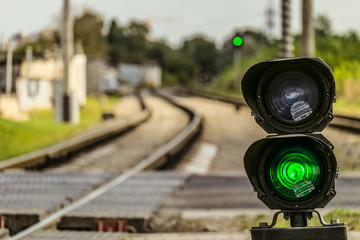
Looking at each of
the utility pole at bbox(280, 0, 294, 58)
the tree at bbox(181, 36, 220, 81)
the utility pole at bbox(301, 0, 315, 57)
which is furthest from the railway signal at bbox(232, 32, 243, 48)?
the tree at bbox(181, 36, 220, 81)

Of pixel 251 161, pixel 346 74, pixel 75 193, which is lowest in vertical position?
pixel 346 74

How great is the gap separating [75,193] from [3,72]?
27.9 meters

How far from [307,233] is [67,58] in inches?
830

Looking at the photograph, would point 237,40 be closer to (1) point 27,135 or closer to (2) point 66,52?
(1) point 27,135

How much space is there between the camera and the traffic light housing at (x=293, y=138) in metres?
3.94

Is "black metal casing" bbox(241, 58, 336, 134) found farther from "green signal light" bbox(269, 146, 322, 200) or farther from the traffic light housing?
"green signal light" bbox(269, 146, 322, 200)

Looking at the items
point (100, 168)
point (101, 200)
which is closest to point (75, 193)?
point (101, 200)

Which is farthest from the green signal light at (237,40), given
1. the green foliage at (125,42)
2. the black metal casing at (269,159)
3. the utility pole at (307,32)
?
the green foliage at (125,42)

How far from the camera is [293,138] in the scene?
3982 mm

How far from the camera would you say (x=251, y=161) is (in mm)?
4066

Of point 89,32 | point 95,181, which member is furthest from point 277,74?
point 89,32

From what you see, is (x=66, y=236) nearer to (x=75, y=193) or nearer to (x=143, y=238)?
(x=143, y=238)

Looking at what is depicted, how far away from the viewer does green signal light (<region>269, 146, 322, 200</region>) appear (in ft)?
13.0

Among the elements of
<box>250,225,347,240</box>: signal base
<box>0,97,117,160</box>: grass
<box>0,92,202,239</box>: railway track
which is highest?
<box>250,225,347,240</box>: signal base
